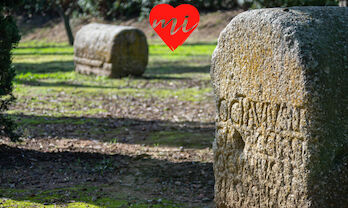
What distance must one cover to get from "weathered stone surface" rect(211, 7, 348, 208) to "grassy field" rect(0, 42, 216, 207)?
105 cm

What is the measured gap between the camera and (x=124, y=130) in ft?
23.7

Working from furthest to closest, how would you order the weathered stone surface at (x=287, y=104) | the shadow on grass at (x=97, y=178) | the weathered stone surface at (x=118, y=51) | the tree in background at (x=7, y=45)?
the weathered stone surface at (x=118, y=51) → the tree in background at (x=7, y=45) → the shadow on grass at (x=97, y=178) → the weathered stone surface at (x=287, y=104)

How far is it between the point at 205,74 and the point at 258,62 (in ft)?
30.6

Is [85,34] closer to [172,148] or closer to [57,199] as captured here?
[172,148]

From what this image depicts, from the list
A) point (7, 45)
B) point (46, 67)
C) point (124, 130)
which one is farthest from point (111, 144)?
point (46, 67)

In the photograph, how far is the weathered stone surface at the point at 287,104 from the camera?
2996mm

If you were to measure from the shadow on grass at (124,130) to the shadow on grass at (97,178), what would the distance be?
0.83 metres

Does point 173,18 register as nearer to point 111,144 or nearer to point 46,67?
point 111,144

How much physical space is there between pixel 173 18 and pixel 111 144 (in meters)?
2.41

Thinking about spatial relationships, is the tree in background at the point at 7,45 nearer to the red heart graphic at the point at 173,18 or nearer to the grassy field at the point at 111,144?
the grassy field at the point at 111,144

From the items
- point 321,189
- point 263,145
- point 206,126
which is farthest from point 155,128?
point 321,189

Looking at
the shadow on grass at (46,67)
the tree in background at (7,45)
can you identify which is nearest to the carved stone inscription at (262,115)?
Result: the tree in background at (7,45)

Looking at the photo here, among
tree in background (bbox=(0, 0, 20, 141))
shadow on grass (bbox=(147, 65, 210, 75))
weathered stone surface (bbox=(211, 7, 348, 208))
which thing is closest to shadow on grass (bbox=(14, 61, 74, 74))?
shadow on grass (bbox=(147, 65, 210, 75))

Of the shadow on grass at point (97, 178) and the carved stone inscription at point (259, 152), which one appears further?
the shadow on grass at point (97, 178)
